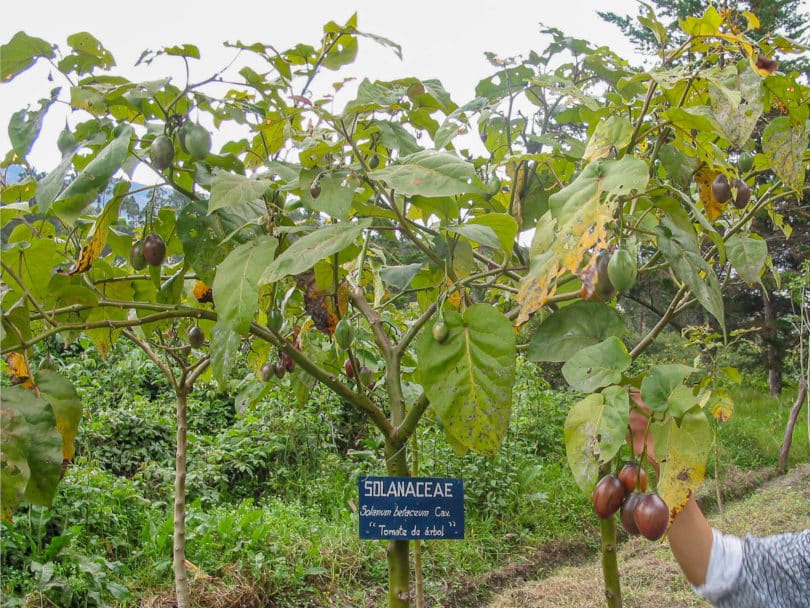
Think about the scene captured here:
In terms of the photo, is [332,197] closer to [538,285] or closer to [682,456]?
[538,285]

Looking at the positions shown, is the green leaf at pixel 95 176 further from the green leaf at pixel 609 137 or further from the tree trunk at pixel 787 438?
the tree trunk at pixel 787 438

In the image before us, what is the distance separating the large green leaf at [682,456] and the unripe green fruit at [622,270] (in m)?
0.16

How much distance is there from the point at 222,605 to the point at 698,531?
82.1 inches

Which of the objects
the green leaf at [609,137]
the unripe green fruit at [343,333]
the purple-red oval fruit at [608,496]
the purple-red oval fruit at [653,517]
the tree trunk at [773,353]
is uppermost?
the tree trunk at [773,353]

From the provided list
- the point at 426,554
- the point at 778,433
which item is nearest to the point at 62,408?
the point at 426,554

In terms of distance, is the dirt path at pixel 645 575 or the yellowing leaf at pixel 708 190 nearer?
the yellowing leaf at pixel 708 190

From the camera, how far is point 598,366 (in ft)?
2.60

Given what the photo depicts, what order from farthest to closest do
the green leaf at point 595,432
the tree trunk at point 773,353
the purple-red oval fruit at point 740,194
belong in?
the tree trunk at point 773,353
the purple-red oval fruit at point 740,194
the green leaf at point 595,432

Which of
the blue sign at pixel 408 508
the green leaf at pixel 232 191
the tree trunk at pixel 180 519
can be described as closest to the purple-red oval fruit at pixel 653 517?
the blue sign at pixel 408 508

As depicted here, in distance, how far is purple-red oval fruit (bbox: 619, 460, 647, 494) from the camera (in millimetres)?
885

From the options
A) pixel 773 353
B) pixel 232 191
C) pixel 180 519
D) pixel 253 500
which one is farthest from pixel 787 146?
pixel 773 353

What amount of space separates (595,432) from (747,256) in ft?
2.31

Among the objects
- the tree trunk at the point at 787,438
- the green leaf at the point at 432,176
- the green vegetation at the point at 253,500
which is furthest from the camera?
the tree trunk at the point at 787,438

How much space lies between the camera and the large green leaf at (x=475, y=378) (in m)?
0.84
